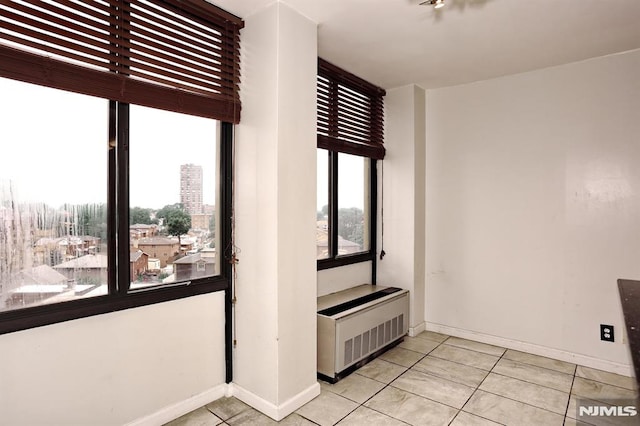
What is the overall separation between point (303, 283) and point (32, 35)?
1.93m

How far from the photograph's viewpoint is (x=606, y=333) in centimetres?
312

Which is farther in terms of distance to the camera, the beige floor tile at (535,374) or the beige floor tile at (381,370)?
the beige floor tile at (381,370)

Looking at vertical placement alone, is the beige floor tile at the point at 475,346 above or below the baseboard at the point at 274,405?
below

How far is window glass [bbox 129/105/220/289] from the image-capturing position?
2.24 m

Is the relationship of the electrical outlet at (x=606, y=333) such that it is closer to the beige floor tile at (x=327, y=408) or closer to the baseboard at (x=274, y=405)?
the beige floor tile at (x=327, y=408)

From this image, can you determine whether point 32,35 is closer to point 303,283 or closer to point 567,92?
point 303,283

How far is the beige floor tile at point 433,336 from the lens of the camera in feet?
12.5

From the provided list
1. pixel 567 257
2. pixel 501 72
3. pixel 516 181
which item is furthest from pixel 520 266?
pixel 501 72

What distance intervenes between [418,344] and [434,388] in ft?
2.91

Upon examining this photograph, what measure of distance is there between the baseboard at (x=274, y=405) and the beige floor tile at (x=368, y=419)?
1.03 ft

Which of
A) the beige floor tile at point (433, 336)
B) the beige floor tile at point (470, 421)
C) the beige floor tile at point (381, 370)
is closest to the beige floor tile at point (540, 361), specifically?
the beige floor tile at point (433, 336)

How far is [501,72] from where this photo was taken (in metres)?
3.50

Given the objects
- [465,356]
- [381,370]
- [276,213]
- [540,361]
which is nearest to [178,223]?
[276,213]

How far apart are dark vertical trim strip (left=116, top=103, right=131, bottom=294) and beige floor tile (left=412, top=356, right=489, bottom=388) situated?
231 centimetres
